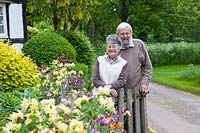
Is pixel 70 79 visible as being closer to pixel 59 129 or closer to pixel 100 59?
pixel 100 59

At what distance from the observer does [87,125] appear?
326 centimetres

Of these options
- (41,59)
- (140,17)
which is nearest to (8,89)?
(41,59)

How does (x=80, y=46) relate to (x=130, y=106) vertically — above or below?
above

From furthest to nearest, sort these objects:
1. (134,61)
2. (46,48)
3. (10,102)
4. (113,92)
Result: (46,48) → (10,102) → (134,61) → (113,92)

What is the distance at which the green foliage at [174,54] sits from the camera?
33875 millimetres

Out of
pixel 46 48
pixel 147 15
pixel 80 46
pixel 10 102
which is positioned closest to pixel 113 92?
pixel 10 102

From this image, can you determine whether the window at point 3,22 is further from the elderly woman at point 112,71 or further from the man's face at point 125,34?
the elderly woman at point 112,71

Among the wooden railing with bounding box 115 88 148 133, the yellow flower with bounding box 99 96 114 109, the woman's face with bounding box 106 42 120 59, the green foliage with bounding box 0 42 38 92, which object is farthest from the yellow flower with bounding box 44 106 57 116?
the green foliage with bounding box 0 42 38 92

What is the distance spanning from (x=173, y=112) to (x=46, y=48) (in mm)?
3897

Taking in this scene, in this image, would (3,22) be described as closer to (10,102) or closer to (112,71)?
(10,102)

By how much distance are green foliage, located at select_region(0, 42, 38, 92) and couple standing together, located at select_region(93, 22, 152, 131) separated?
280cm

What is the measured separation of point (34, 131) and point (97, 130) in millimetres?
661

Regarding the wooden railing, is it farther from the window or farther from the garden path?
the window

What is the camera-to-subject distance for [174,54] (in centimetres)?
3431
